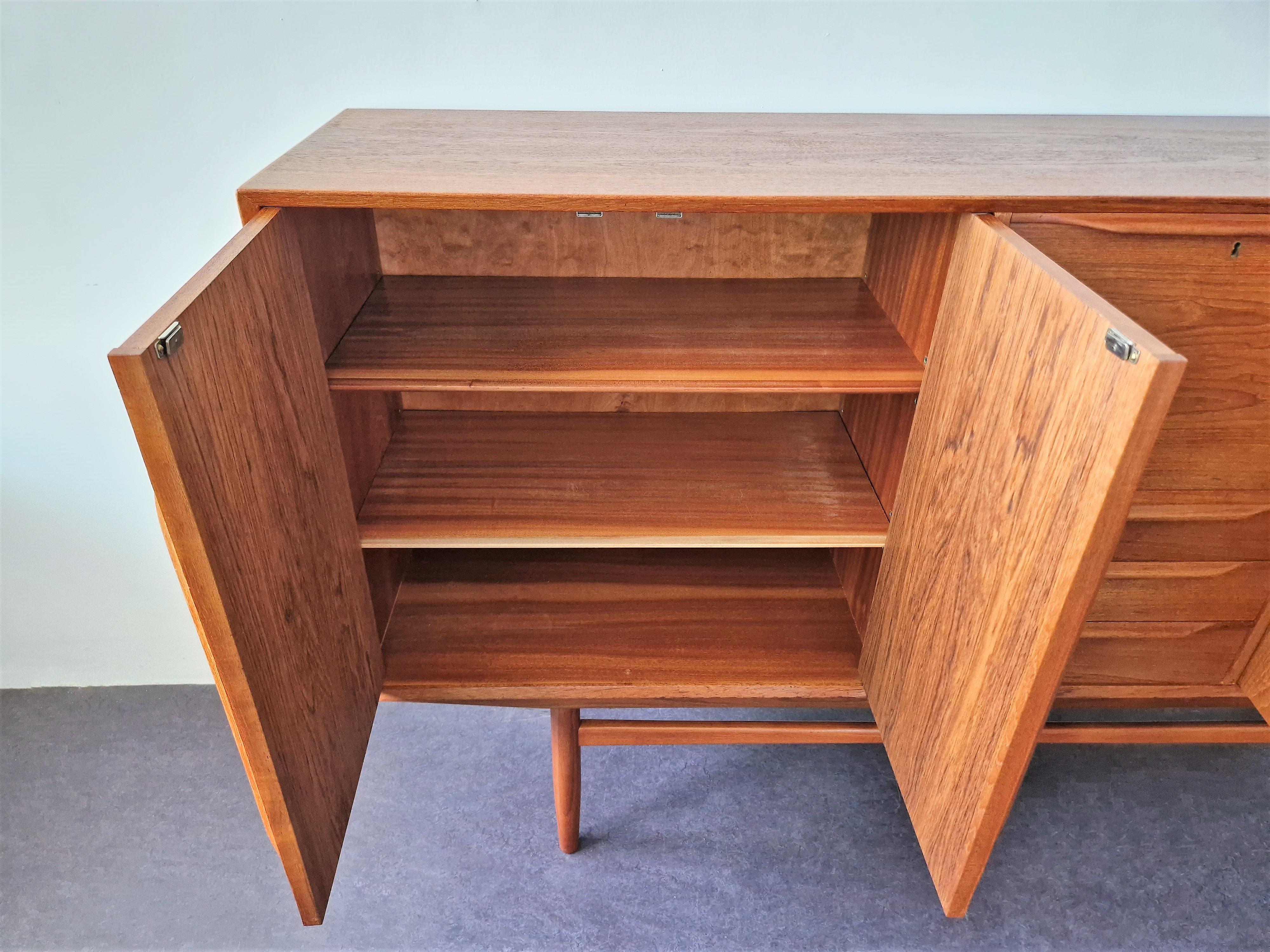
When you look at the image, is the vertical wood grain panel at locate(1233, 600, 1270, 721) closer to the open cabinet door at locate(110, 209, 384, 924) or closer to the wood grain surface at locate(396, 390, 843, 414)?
the wood grain surface at locate(396, 390, 843, 414)

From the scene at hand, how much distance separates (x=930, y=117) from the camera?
1.08m

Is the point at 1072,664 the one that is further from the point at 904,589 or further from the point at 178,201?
the point at 178,201

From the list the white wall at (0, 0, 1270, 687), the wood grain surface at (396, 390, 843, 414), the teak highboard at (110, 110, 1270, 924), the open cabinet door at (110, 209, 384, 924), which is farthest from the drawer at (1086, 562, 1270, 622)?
the open cabinet door at (110, 209, 384, 924)

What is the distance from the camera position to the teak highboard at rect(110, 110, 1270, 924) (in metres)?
0.62

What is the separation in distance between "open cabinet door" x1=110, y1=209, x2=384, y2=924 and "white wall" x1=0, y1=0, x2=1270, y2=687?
1.48 feet

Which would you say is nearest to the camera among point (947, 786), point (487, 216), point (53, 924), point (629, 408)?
point (947, 786)

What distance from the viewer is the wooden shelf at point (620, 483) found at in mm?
937

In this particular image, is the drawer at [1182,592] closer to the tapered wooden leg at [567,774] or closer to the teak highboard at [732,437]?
the teak highboard at [732,437]

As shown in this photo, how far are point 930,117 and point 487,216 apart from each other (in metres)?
0.56

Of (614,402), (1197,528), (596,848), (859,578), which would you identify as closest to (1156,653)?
(1197,528)

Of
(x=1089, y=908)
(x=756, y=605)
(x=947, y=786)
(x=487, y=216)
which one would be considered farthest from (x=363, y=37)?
(x=1089, y=908)

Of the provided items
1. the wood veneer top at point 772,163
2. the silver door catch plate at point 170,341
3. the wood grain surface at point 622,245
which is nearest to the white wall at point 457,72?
the wood veneer top at point 772,163

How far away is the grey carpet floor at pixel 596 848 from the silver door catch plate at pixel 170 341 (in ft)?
3.47

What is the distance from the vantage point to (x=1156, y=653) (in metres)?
0.96
